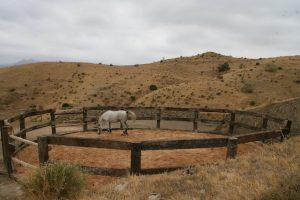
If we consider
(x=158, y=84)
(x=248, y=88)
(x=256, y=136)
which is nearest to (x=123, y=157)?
(x=256, y=136)

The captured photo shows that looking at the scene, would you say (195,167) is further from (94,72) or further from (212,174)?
(94,72)

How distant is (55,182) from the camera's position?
5832 mm

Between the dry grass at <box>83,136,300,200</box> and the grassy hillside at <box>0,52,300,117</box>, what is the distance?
23883mm

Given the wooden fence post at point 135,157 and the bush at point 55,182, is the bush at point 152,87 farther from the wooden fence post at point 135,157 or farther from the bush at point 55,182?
the bush at point 55,182

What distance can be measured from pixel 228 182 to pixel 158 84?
41.9m

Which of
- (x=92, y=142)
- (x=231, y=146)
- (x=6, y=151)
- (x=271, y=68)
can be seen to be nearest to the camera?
(x=92, y=142)

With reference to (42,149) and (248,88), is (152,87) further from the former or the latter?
(42,149)

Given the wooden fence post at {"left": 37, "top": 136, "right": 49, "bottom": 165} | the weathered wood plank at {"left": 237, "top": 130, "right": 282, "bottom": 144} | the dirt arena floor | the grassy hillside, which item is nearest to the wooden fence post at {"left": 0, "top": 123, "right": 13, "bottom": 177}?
the dirt arena floor

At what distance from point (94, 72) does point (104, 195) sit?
58.6 meters

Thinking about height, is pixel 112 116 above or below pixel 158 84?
above

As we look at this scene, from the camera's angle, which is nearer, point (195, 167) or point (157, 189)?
point (157, 189)

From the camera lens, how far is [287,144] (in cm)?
892

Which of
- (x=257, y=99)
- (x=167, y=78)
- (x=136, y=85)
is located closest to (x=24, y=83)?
(x=136, y=85)

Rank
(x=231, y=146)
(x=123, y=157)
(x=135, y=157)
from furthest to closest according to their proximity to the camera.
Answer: (x=123, y=157) < (x=231, y=146) < (x=135, y=157)
